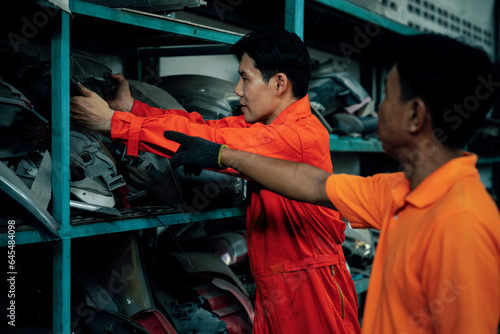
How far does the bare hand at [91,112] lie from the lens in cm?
144

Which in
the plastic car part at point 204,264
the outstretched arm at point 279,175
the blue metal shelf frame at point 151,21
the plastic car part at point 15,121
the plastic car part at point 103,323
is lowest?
the plastic car part at point 103,323

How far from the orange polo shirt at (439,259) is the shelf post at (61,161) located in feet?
3.00

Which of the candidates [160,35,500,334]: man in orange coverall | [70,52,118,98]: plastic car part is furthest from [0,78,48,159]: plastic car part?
[160,35,500,334]: man in orange coverall

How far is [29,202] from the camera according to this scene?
1282 mm

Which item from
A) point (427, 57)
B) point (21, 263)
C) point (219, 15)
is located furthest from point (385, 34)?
point (21, 263)

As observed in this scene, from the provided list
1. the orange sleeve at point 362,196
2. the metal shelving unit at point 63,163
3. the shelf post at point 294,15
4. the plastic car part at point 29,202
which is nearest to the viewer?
the orange sleeve at point 362,196

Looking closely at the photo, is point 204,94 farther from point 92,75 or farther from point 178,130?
point 178,130

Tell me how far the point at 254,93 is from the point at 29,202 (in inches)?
33.0

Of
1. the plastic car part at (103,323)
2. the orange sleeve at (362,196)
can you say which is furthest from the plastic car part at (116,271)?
the orange sleeve at (362,196)

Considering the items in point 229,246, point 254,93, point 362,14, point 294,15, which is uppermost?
point 362,14

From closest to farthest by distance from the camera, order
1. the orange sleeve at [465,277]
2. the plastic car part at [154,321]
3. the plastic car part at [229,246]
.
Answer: the orange sleeve at [465,277], the plastic car part at [154,321], the plastic car part at [229,246]

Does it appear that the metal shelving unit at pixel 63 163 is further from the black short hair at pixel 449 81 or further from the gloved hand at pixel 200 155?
the black short hair at pixel 449 81

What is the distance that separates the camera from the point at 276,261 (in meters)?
1.68

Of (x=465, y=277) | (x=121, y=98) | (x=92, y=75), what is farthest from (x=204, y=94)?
(x=465, y=277)
